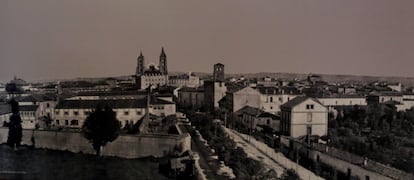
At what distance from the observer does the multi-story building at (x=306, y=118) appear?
549 cm

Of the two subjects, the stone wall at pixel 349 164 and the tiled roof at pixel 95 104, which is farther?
the tiled roof at pixel 95 104

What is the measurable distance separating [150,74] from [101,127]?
95 cm

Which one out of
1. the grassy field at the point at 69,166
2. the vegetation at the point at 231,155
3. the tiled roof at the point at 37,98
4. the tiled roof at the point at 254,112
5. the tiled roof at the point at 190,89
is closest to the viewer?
the vegetation at the point at 231,155

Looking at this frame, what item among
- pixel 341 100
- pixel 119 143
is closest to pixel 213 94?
pixel 341 100

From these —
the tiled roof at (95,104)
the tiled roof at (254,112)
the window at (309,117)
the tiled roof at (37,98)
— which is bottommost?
the tiled roof at (254,112)

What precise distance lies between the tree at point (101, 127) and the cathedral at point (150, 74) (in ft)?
1.51

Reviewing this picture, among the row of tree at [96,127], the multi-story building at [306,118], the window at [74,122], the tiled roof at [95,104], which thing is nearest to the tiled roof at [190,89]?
the multi-story building at [306,118]

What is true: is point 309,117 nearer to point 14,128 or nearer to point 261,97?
point 261,97

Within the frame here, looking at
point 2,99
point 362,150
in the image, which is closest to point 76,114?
point 2,99

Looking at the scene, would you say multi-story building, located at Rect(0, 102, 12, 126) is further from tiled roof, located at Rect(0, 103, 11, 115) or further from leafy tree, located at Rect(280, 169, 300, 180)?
leafy tree, located at Rect(280, 169, 300, 180)

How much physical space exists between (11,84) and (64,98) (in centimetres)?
71

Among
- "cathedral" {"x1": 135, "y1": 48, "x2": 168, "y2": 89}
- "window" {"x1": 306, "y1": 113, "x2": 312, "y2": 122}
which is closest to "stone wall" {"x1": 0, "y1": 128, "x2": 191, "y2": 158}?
"cathedral" {"x1": 135, "y1": 48, "x2": 168, "y2": 89}

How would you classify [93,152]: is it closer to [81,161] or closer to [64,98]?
[81,161]

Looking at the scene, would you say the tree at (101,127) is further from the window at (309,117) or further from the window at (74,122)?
the window at (309,117)
